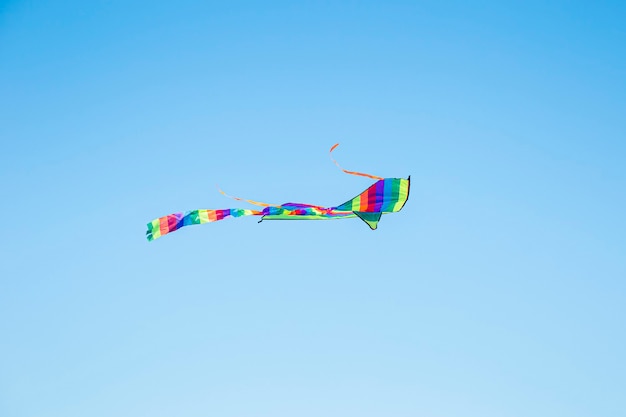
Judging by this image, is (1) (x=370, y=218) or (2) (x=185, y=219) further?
(2) (x=185, y=219)

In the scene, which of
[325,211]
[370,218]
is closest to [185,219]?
[325,211]

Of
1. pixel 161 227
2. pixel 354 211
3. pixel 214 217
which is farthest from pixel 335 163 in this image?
pixel 161 227

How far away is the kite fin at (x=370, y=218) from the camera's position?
561 inches

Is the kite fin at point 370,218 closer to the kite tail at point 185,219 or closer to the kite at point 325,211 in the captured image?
the kite at point 325,211

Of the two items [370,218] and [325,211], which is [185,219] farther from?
[370,218]

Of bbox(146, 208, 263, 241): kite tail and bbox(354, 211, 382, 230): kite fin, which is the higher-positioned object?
bbox(146, 208, 263, 241): kite tail

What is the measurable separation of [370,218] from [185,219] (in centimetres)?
385

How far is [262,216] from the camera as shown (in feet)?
47.9

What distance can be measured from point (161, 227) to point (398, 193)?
16.1 feet

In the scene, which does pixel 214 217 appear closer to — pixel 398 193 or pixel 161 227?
pixel 161 227

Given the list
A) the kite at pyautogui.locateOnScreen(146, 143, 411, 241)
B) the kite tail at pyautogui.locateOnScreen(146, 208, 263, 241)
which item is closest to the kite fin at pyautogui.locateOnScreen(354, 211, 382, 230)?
the kite at pyautogui.locateOnScreen(146, 143, 411, 241)

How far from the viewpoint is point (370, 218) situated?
46.9 ft

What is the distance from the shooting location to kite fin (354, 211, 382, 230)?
14.2 metres

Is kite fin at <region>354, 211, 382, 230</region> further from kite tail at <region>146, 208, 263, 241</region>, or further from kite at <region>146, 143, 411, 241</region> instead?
kite tail at <region>146, 208, 263, 241</region>
